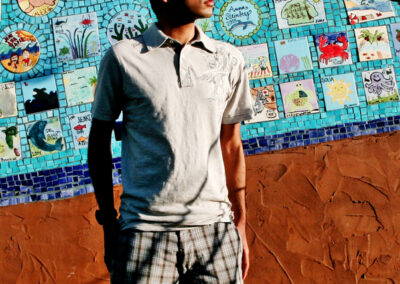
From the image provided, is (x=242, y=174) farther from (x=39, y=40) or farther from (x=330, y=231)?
(x=39, y=40)

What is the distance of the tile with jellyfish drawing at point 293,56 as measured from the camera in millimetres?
3920

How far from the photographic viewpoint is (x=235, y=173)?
2104 millimetres

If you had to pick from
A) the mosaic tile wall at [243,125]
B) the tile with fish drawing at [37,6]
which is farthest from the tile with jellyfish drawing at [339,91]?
the tile with fish drawing at [37,6]

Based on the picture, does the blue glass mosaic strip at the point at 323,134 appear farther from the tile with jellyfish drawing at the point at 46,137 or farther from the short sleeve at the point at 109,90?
the short sleeve at the point at 109,90

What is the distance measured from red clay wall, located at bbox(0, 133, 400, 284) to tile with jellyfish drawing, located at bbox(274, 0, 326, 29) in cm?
93

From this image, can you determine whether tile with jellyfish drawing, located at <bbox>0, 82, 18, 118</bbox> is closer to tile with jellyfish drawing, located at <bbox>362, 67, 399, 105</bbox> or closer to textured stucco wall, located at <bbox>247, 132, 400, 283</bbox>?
textured stucco wall, located at <bbox>247, 132, 400, 283</bbox>

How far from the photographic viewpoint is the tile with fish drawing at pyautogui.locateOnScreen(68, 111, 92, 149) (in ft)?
13.0

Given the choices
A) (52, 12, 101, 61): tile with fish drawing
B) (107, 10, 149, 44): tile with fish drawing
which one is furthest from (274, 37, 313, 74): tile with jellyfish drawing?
(52, 12, 101, 61): tile with fish drawing

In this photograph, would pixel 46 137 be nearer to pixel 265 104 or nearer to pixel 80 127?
pixel 80 127

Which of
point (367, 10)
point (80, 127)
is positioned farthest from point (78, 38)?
point (367, 10)

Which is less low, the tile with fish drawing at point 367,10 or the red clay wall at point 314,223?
the tile with fish drawing at point 367,10

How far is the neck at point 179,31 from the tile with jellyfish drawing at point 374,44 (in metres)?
2.37

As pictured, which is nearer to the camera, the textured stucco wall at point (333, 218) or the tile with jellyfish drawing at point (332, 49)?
the textured stucco wall at point (333, 218)

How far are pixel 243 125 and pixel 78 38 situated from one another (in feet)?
4.64
